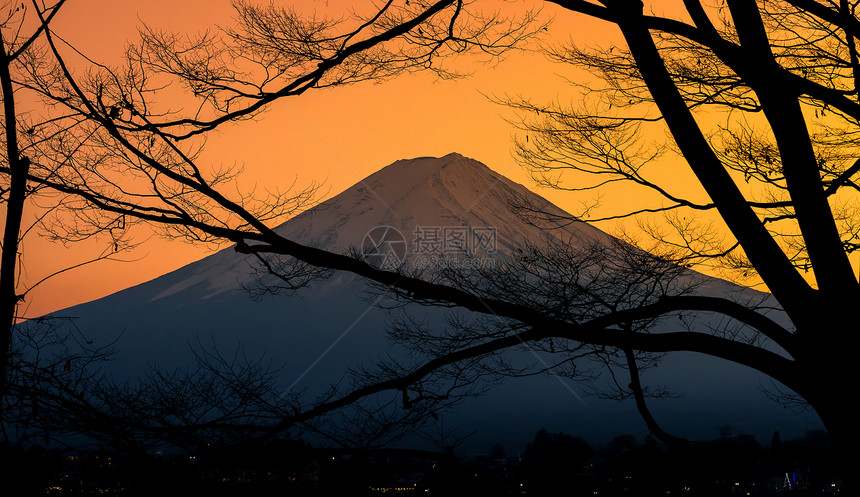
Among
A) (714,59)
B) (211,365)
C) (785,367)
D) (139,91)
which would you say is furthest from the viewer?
(714,59)

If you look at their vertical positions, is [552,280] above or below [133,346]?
below

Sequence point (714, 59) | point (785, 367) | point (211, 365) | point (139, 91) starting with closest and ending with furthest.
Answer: point (785, 367) < point (211, 365) < point (139, 91) < point (714, 59)

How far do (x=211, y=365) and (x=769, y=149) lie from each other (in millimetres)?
3851

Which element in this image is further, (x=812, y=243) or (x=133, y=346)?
(x=133, y=346)

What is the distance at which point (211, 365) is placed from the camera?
3.54m

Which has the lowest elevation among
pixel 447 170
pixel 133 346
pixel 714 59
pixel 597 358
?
pixel 597 358

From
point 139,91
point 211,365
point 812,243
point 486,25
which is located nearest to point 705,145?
point 812,243

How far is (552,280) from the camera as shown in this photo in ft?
12.3

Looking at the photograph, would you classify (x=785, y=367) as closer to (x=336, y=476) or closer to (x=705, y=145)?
(x=705, y=145)

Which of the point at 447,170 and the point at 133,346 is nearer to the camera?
the point at 133,346

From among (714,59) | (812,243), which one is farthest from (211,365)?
(714,59)

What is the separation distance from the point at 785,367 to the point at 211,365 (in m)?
2.89

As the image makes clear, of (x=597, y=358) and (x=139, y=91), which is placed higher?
(x=139, y=91)

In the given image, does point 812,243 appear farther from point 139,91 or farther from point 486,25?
point 139,91
